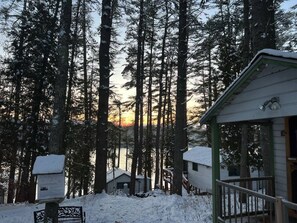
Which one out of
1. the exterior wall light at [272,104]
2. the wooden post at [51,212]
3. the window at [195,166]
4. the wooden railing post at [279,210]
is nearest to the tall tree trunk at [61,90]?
the wooden post at [51,212]

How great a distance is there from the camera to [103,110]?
11742mm

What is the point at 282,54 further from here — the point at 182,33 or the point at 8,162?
the point at 8,162

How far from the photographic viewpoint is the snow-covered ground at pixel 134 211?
27.3 ft

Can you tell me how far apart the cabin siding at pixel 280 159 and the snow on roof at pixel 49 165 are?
506 cm

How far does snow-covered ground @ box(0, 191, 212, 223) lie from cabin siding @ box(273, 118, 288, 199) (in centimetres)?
225

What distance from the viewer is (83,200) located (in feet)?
36.4

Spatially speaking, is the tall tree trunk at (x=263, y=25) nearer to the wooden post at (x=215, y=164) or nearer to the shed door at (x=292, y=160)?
the shed door at (x=292, y=160)

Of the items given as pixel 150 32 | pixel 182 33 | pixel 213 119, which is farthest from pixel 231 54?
pixel 213 119

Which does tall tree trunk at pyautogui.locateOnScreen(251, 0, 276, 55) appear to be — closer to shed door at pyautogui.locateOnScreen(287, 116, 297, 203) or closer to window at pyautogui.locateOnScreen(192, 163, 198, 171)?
shed door at pyautogui.locateOnScreen(287, 116, 297, 203)

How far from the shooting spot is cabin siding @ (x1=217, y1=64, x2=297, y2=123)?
4.52m

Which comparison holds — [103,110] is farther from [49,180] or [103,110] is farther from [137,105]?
[137,105]

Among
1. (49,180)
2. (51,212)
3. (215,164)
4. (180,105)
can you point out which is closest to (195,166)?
(180,105)

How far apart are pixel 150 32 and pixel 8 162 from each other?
12398 millimetres

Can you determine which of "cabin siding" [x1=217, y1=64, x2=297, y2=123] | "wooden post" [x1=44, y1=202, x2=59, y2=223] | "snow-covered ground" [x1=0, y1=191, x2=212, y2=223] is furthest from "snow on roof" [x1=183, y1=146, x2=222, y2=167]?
"cabin siding" [x1=217, y1=64, x2=297, y2=123]
